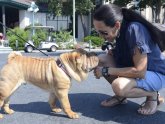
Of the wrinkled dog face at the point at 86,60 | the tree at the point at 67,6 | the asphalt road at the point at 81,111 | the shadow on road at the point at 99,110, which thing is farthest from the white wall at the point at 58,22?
the wrinkled dog face at the point at 86,60

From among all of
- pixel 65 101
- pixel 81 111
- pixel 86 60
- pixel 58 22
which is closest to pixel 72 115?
pixel 65 101

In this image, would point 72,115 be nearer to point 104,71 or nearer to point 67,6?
point 104,71

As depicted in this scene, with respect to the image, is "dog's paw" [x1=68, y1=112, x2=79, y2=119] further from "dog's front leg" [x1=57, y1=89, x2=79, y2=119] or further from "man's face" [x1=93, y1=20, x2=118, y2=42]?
"man's face" [x1=93, y1=20, x2=118, y2=42]

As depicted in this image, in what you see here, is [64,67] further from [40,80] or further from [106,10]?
[106,10]

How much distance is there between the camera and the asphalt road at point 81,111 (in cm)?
386

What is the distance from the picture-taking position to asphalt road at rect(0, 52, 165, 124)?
3857 mm

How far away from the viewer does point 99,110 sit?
4.26m

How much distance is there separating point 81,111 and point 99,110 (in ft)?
0.70

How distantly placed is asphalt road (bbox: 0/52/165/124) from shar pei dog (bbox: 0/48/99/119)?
0.17m

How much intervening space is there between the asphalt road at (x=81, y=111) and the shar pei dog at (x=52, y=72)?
0.17 meters

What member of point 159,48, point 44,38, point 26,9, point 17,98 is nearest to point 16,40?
point 44,38

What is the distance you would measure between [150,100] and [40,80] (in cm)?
123

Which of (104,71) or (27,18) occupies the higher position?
(27,18)

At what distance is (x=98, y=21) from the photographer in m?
3.66
